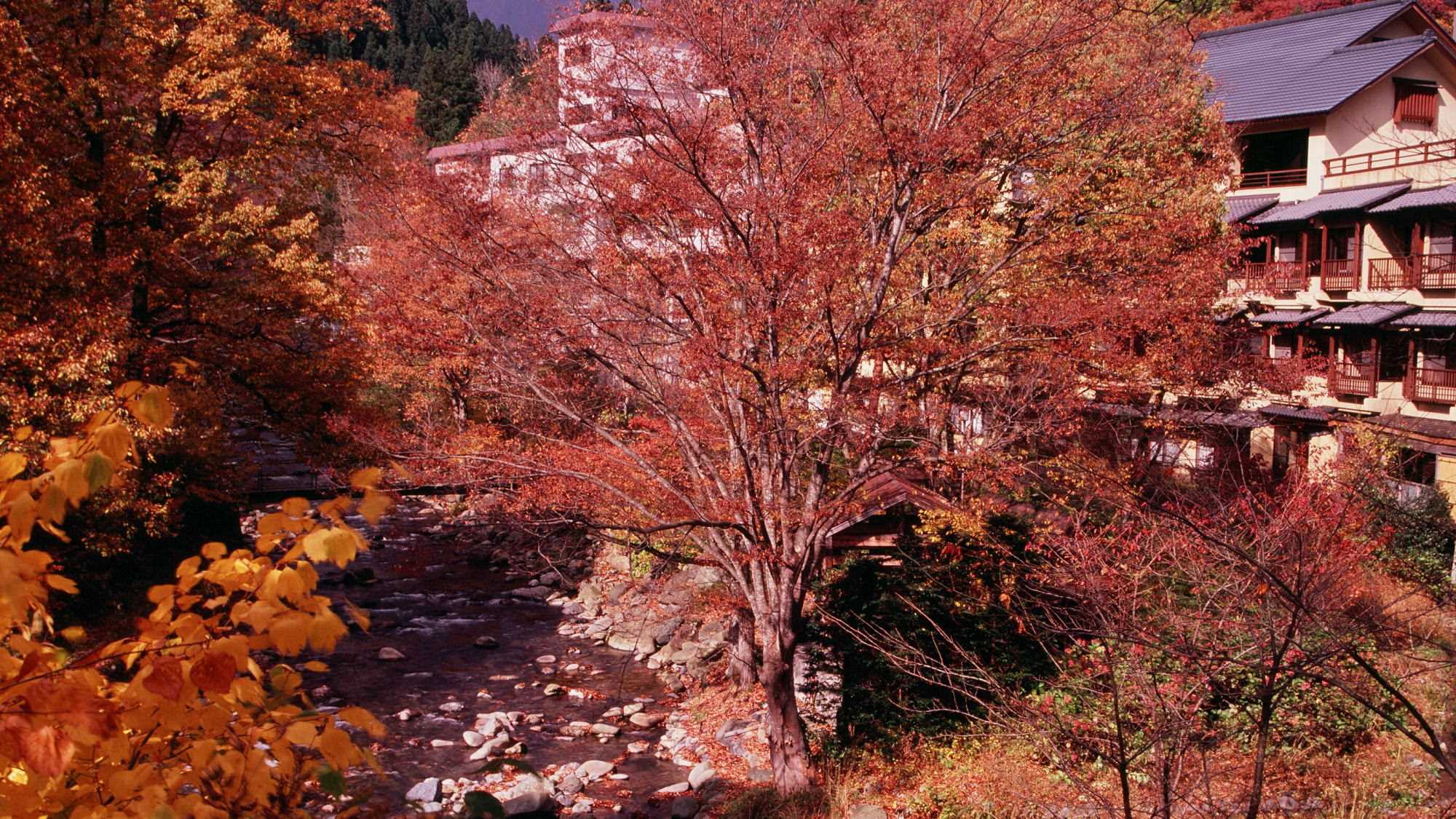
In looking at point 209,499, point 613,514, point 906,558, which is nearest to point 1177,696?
point 906,558

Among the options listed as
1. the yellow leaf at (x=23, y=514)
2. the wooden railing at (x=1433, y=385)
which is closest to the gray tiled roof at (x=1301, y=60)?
the wooden railing at (x=1433, y=385)

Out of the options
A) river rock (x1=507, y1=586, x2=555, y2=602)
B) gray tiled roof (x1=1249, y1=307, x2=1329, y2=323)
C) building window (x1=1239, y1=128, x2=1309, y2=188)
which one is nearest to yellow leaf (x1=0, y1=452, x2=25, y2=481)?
river rock (x1=507, y1=586, x2=555, y2=602)

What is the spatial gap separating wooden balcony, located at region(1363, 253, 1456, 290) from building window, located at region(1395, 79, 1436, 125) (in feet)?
15.2

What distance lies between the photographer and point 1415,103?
21.7 metres

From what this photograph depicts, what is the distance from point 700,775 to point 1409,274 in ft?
56.4

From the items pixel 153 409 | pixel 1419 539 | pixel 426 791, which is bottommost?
pixel 426 791

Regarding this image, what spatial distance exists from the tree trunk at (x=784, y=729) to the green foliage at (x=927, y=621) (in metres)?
1.36

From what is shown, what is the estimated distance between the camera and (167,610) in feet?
8.24

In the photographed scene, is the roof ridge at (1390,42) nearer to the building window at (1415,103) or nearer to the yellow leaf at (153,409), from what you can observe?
the building window at (1415,103)

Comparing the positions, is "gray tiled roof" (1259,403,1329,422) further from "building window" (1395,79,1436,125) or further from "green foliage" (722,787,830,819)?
"green foliage" (722,787,830,819)

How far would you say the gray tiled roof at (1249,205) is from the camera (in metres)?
21.4

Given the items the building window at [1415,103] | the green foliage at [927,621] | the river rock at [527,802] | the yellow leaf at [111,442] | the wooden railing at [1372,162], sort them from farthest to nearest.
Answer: the building window at [1415,103]
the wooden railing at [1372,162]
the green foliage at [927,621]
the river rock at [527,802]
the yellow leaf at [111,442]

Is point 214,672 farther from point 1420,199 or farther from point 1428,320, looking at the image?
point 1420,199

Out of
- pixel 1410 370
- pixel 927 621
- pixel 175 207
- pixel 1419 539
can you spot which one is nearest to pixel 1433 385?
pixel 1410 370
